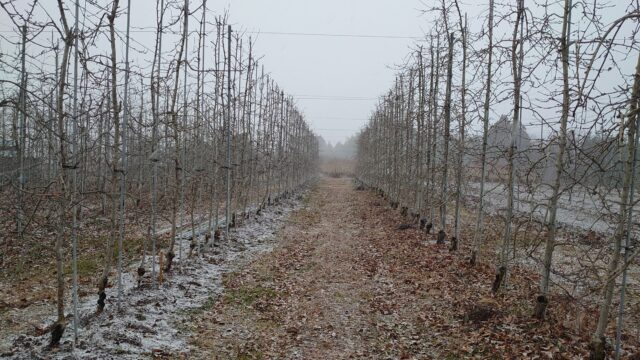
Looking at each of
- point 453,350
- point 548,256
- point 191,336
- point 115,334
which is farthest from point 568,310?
point 115,334

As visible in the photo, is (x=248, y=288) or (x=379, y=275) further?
(x=379, y=275)

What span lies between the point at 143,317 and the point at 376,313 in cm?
401

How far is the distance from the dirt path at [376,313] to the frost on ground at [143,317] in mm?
393

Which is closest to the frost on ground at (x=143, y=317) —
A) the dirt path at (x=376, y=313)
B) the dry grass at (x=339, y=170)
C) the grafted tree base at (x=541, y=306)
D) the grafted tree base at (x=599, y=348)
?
the dirt path at (x=376, y=313)

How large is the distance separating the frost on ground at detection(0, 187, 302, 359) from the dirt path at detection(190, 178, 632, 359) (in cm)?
39

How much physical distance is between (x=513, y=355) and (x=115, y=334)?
5525mm

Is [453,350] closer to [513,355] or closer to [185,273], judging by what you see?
[513,355]

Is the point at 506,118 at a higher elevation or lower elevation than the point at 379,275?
higher

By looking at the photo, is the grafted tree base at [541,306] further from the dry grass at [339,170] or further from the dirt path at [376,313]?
the dry grass at [339,170]

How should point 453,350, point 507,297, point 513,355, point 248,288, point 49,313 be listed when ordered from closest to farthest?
point 513,355 < point 453,350 < point 49,313 < point 507,297 < point 248,288

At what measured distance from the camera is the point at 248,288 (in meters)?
9.27

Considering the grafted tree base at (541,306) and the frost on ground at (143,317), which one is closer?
the frost on ground at (143,317)

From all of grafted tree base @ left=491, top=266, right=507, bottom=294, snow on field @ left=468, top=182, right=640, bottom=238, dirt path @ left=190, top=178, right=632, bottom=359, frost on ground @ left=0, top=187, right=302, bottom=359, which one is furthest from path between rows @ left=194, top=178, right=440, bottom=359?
snow on field @ left=468, top=182, right=640, bottom=238

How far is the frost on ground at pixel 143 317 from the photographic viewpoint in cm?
563
